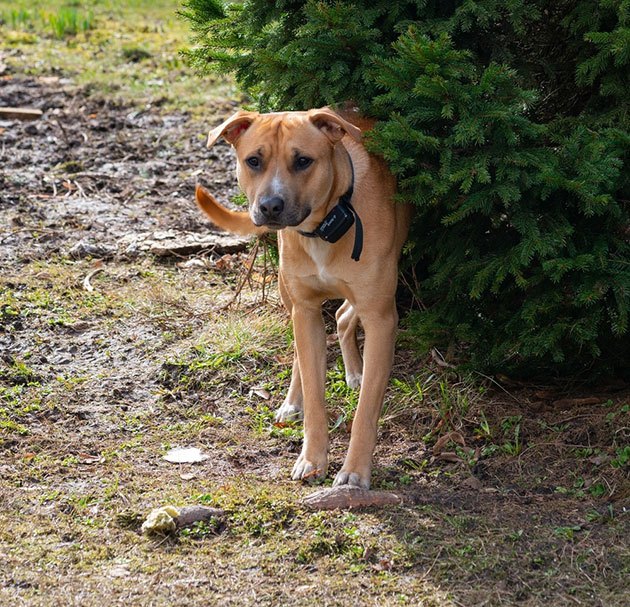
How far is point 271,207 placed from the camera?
434 cm

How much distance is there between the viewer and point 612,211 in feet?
14.4

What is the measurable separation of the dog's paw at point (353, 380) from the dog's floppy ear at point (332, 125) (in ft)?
4.95

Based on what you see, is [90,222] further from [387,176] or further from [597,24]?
[597,24]

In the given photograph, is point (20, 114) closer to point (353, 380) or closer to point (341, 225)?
point (353, 380)

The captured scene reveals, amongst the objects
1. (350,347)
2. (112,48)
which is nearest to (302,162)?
(350,347)

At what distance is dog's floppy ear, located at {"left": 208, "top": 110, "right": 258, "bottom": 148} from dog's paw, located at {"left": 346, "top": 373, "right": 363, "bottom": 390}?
5.02 feet

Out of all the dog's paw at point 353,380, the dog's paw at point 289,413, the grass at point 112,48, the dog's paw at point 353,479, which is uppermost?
the grass at point 112,48

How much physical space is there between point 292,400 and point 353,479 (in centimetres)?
99

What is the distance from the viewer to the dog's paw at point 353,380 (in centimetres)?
558

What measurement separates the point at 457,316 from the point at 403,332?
0.44 meters

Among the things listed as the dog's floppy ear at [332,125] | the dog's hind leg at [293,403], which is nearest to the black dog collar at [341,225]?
the dog's floppy ear at [332,125]

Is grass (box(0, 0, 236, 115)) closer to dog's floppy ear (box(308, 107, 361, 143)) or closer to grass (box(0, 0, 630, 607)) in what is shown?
grass (box(0, 0, 630, 607))

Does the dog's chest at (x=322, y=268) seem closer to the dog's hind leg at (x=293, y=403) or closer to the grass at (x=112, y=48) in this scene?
the dog's hind leg at (x=293, y=403)

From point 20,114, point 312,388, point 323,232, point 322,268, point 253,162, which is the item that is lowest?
point 312,388
